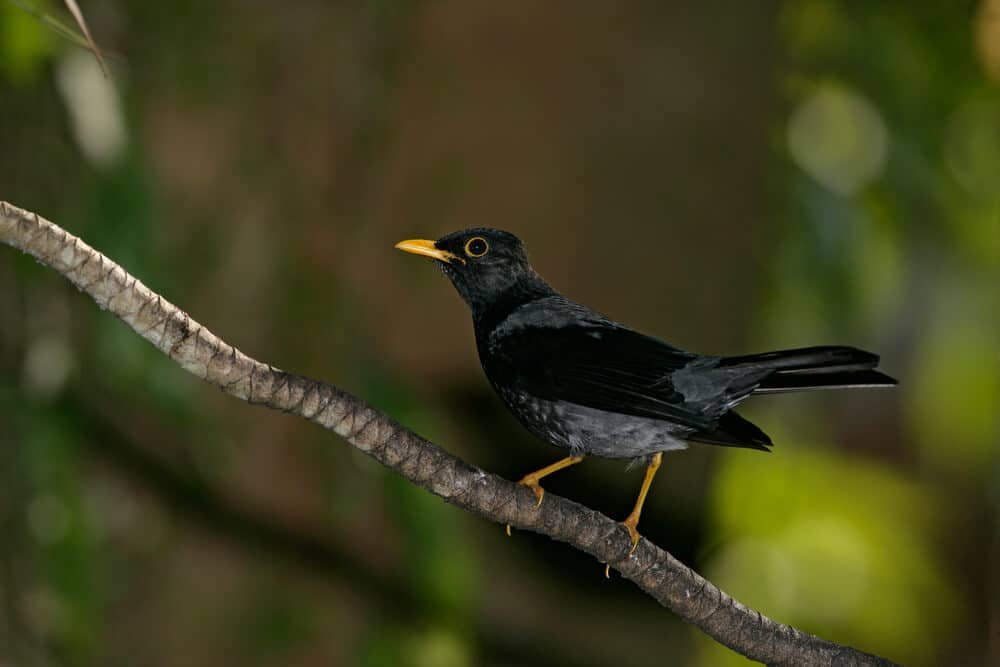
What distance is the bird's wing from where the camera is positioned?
10.3ft

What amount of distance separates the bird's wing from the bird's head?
33 cm

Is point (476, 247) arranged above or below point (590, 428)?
above

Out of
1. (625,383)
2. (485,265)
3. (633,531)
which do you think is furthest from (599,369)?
(485,265)

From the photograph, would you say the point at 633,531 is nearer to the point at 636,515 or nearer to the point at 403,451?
the point at 636,515

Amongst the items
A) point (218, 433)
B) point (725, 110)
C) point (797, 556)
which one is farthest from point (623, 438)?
point (797, 556)

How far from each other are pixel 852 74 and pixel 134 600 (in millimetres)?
5520

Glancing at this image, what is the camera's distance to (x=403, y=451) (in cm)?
257

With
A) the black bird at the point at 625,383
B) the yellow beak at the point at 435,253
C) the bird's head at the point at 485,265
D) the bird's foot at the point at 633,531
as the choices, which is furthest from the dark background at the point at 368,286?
the bird's foot at the point at 633,531

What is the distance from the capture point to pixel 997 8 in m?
7.40

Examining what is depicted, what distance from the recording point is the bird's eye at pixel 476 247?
383 cm

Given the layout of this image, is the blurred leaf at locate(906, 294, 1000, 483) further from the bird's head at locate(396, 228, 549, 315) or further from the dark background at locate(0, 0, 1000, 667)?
the bird's head at locate(396, 228, 549, 315)

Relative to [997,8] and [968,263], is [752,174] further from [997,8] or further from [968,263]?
[968,263]

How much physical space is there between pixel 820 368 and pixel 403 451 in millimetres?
1097

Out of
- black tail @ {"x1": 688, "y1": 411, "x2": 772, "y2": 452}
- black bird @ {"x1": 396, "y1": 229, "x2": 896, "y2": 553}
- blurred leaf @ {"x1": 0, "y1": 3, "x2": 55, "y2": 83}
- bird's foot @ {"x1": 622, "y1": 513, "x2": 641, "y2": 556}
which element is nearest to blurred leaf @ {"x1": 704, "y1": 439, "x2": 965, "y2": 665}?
black bird @ {"x1": 396, "y1": 229, "x2": 896, "y2": 553}
